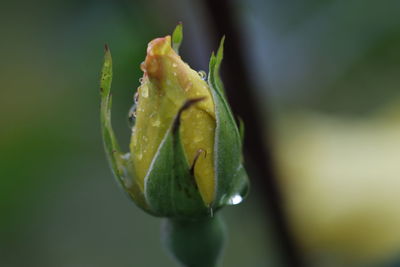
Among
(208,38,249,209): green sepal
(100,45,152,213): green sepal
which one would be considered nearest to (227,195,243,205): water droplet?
(208,38,249,209): green sepal

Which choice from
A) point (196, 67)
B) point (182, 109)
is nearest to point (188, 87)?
point (182, 109)

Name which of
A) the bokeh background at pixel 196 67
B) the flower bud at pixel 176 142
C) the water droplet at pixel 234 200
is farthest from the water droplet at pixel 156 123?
the bokeh background at pixel 196 67

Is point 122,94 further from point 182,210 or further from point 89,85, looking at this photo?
point 182,210

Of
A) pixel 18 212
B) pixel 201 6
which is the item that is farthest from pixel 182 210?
pixel 18 212

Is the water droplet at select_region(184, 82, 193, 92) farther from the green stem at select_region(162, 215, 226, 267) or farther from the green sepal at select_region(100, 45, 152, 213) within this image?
the green stem at select_region(162, 215, 226, 267)

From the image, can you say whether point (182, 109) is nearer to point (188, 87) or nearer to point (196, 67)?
point (188, 87)

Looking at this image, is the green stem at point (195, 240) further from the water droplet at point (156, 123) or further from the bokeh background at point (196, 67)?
the bokeh background at point (196, 67)
